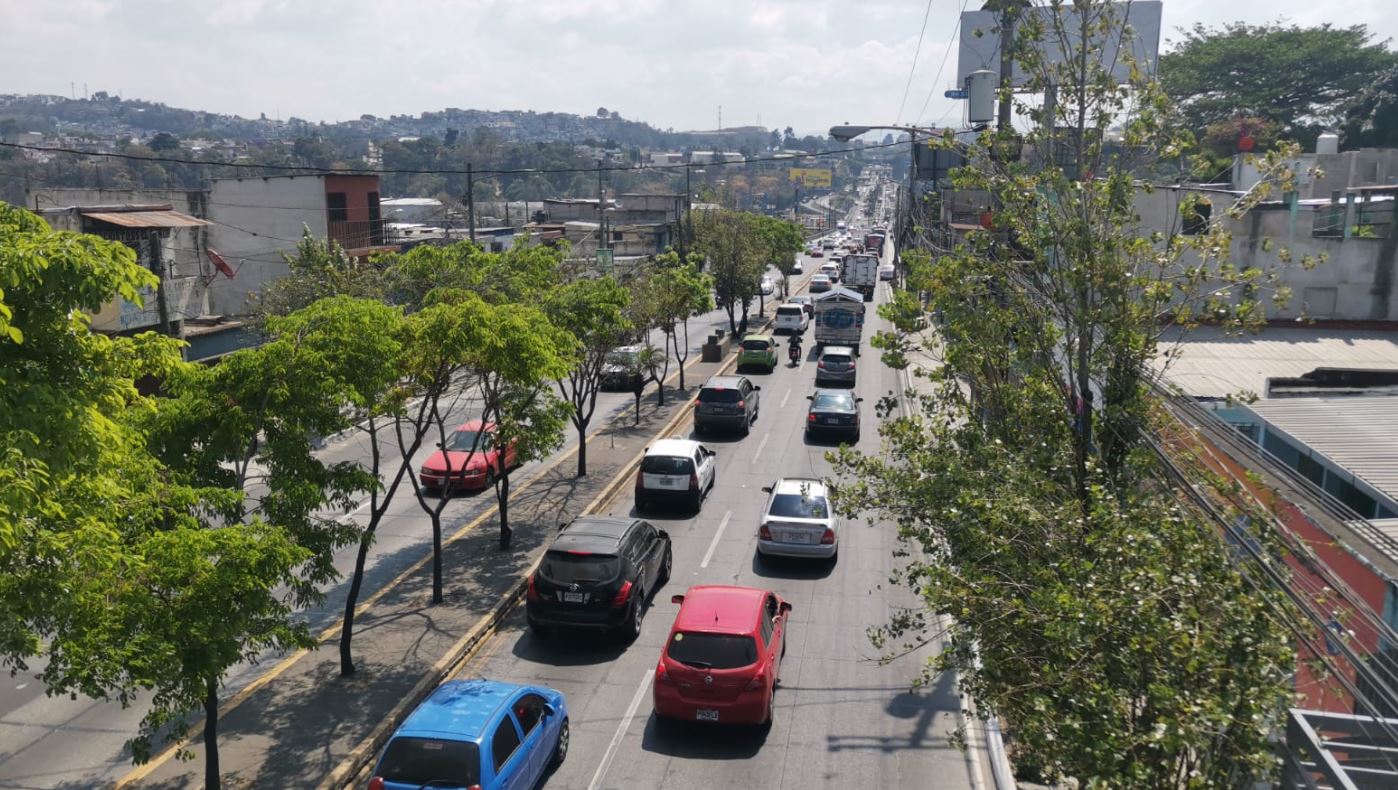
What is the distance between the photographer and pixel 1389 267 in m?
24.4

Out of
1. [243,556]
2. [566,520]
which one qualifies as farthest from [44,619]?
[566,520]

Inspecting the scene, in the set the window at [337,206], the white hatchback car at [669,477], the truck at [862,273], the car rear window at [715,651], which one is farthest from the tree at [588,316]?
the truck at [862,273]

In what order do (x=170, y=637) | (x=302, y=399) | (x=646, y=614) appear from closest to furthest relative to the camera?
(x=170, y=637)
(x=302, y=399)
(x=646, y=614)

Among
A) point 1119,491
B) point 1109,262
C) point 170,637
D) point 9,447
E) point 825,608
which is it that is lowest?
point 825,608

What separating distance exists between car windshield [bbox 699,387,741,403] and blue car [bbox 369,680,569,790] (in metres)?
18.2

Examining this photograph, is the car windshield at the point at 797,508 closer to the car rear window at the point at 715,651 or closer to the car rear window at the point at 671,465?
the car rear window at the point at 671,465

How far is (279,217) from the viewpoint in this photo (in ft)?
155

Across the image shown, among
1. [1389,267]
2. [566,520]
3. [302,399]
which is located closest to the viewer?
[302,399]

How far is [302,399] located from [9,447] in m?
4.25

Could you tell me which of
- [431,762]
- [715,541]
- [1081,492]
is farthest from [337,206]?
[1081,492]

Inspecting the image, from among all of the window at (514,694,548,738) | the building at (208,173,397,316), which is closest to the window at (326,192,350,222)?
the building at (208,173,397,316)

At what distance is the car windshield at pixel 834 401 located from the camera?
28672mm

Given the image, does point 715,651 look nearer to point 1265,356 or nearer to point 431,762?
point 431,762

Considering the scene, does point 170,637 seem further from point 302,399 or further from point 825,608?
point 825,608
